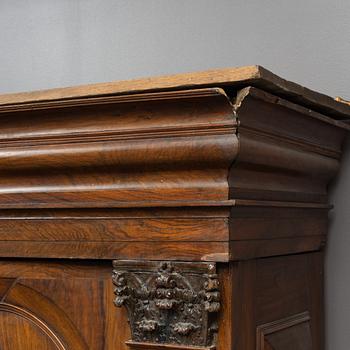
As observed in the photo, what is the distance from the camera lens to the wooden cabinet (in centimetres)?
102

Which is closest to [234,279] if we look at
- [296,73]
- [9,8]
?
[296,73]

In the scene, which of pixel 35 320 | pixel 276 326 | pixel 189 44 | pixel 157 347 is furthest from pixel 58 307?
pixel 189 44

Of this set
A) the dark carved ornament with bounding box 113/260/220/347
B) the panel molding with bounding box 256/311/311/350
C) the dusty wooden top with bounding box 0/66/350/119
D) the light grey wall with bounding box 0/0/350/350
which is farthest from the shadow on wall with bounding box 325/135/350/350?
the dark carved ornament with bounding box 113/260/220/347

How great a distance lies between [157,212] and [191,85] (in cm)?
18

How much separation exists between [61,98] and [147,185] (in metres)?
0.16

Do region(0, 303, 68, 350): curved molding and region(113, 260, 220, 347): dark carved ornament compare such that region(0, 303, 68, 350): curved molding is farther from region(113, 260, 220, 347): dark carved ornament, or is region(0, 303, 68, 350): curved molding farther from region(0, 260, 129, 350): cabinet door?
region(113, 260, 220, 347): dark carved ornament

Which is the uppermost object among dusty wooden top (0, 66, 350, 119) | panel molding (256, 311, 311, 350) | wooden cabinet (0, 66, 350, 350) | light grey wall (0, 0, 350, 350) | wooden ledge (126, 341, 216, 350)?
light grey wall (0, 0, 350, 350)

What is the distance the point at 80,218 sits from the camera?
3.70 ft

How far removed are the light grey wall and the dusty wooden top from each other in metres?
0.28

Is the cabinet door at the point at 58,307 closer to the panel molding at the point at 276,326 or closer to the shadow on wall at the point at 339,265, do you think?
the panel molding at the point at 276,326

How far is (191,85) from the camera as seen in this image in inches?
38.8

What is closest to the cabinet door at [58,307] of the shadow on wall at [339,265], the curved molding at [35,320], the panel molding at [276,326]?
the curved molding at [35,320]

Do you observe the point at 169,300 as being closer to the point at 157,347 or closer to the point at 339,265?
the point at 157,347

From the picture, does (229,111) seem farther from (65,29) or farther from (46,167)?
(65,29)
